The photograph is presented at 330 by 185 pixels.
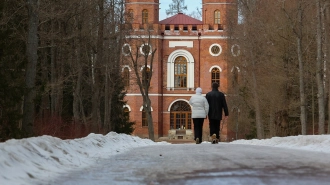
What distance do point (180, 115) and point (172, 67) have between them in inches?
212

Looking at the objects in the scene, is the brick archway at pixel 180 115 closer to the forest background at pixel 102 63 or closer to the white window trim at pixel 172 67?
the white window trim at pixel 172 67

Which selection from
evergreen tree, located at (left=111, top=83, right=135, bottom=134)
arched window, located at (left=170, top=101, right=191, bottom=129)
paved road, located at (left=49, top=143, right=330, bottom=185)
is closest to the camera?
paved road, located at (left=49, top=143, right=330, bottom=185)

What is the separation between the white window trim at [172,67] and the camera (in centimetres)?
7450

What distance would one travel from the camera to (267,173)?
6707mm

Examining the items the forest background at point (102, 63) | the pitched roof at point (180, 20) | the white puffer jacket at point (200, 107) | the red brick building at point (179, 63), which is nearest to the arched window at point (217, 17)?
the red brick building at point (179, 63)

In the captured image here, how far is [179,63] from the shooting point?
75.1 meters

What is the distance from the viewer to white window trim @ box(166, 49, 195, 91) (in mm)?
74500

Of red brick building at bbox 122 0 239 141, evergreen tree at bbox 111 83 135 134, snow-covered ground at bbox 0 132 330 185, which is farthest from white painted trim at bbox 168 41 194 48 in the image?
snow-covered ground at bbox 0 132 330 185

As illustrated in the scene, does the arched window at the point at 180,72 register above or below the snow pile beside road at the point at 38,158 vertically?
above

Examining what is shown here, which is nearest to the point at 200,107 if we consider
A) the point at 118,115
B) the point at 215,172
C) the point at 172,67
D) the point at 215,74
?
the point at 215,172

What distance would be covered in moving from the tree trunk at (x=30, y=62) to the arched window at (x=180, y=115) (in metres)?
56.4

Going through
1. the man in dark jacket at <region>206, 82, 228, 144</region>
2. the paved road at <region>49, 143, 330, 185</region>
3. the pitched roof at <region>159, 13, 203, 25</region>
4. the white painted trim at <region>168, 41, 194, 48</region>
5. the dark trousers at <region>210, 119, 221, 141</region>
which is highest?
the pitched roof at <region>159, 13, 203, 25</region>

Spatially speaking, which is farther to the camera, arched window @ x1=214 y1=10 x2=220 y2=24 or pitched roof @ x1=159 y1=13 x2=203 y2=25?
pitched roof @ x1=159 y1=13 x2=203 y2=25

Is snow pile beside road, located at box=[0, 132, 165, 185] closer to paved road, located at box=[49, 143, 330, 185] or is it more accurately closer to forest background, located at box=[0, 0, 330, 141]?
paved road, located at box=[49, 143, 330, 185]
